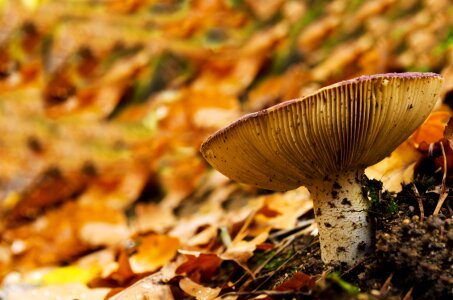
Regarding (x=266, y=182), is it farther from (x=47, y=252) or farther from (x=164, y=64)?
(x=164, y=64)

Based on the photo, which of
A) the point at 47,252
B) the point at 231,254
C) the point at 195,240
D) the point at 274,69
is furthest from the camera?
the point at 274,69

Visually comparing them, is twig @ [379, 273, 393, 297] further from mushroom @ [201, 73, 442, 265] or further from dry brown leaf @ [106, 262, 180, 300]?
dry brown leaf @ [106, 262, 180, 300]

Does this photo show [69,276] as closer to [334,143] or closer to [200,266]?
[200,266]

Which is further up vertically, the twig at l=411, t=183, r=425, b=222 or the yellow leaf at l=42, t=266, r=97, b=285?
the twig at l=411, t=183, r=425, b=222

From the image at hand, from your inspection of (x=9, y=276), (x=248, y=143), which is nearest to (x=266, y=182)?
(x=248, y=143)

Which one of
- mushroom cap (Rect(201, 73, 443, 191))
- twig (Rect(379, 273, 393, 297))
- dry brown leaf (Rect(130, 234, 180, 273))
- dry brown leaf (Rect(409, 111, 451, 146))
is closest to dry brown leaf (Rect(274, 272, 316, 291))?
twig (Rect(379, 273, 393, 297))

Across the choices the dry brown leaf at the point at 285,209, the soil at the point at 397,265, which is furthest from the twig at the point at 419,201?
the dry brown leaf at the point at 285,209
